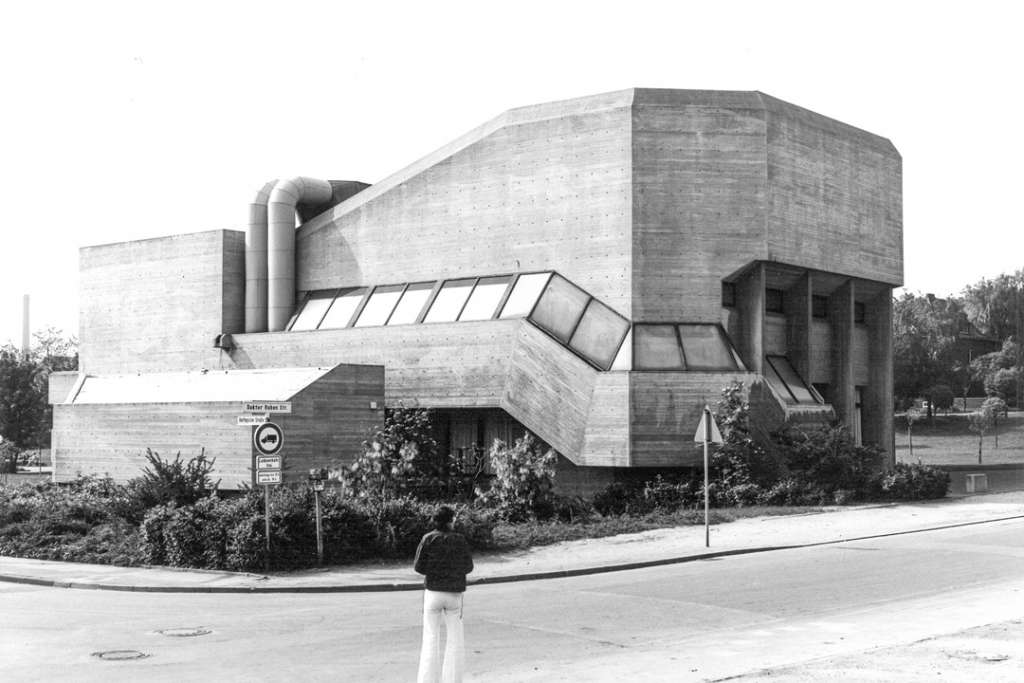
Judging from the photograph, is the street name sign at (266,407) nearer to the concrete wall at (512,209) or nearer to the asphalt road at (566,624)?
the asphalt road at (566,624)

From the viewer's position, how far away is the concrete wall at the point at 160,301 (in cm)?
3975

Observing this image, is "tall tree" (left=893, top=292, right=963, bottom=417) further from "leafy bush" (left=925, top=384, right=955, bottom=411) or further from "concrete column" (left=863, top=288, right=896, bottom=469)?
"concrete column" (left=863, top=288, right=896, bottom=469)

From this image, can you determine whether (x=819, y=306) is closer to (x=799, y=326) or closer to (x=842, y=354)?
(x=842, y=354)

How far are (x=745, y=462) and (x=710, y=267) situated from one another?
5.59 meters

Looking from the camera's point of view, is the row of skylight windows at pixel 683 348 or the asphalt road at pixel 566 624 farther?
the row of skylight windows at pixel 683 348

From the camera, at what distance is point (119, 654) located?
40.3ft

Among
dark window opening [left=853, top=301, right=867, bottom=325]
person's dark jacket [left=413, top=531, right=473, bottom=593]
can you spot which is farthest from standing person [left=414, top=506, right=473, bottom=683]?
dark window opening [left=853, top=301, right=867, bottom=325]

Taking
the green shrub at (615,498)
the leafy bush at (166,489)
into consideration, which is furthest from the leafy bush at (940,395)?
the leafy bush at (166,489)

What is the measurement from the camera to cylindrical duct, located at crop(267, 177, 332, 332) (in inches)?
1529

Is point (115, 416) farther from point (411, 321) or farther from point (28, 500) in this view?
point (411, 321)

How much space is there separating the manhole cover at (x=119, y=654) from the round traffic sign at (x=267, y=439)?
6.48 metres

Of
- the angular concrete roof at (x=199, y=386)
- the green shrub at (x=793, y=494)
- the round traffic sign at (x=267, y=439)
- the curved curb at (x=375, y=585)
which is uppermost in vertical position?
the angular concrete roof at (x=199, y=386)

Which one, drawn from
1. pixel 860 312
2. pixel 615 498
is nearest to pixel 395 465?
pixel 615 498

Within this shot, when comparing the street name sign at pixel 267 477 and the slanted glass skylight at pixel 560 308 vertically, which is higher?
the slanted glass skylight at pixel 560 308
